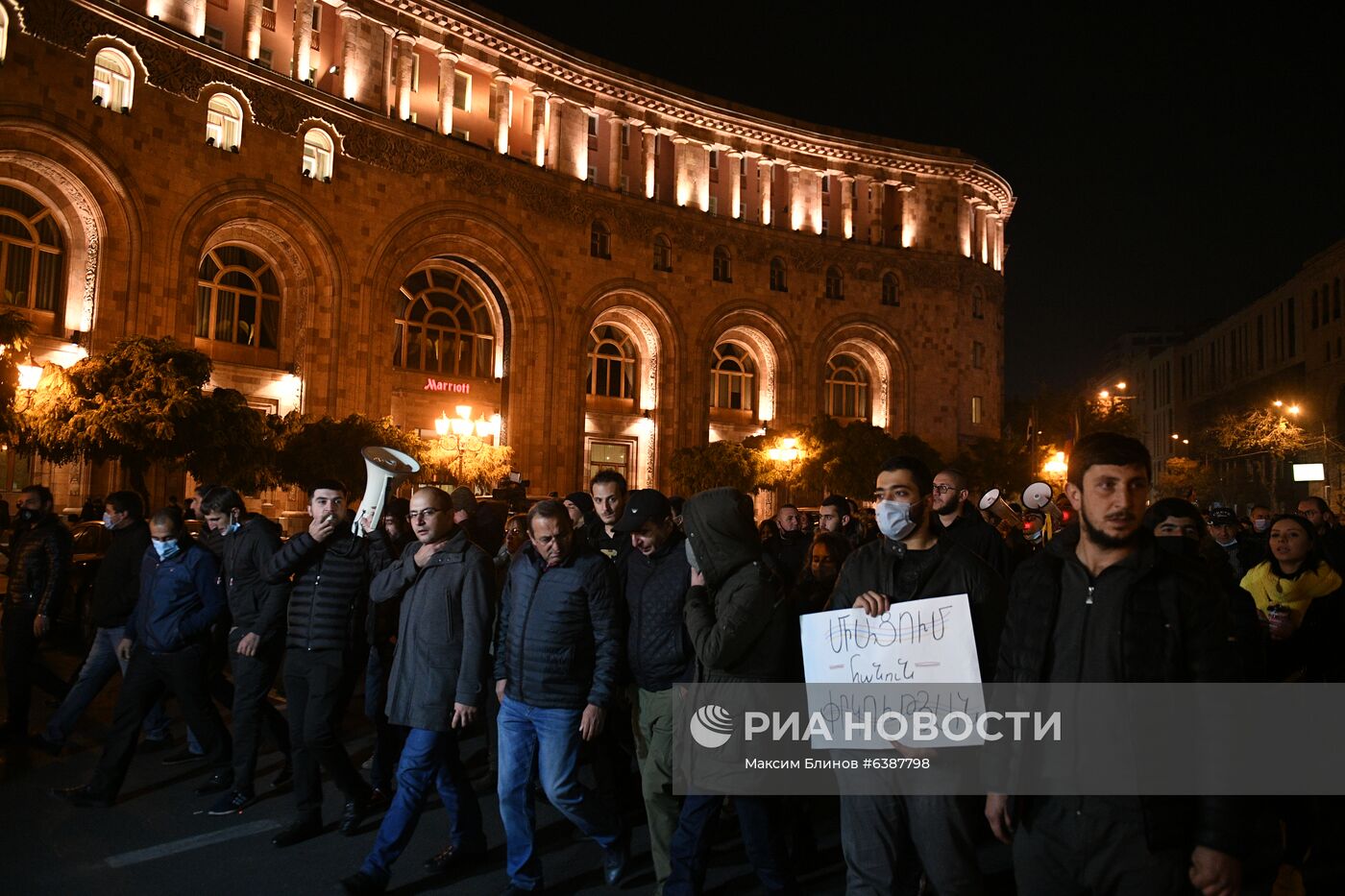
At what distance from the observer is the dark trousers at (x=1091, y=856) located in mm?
2699

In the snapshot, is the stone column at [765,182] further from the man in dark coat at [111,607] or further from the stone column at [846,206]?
the man in dark coat at [111,607]

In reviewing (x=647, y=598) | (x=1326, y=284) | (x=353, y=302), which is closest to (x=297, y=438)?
(x=353, y=302)

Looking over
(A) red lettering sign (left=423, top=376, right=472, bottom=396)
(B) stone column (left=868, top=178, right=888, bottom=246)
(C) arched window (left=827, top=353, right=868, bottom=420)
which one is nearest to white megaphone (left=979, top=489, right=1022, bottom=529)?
(A) red lettering sign (left=423, top=376, right=472, bottom=396)

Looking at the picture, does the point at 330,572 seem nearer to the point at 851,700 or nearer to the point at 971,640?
the point at 851,700

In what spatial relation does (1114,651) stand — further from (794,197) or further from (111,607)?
(794,197)

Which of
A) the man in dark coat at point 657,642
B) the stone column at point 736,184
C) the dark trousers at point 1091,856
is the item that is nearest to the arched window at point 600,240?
the stone column at point 736,184

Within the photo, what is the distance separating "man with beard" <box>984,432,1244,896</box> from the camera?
106 inches

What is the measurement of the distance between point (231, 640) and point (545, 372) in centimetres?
2638

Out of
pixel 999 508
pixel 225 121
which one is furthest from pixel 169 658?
pixel 225 121

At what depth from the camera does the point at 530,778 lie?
192 inches

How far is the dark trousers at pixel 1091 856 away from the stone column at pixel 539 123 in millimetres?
33591

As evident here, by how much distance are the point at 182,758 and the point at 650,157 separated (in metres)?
33.8

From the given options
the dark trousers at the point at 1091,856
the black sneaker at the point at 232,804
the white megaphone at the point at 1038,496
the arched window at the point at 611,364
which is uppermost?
the arched window at the point at 611,364

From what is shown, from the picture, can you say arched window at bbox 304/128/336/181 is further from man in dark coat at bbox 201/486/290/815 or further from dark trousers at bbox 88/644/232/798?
dark trousers at bbox 88/644/232/798
